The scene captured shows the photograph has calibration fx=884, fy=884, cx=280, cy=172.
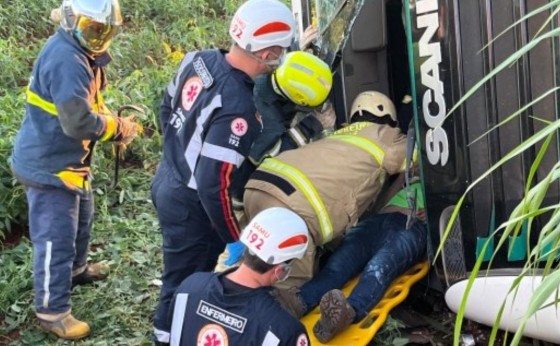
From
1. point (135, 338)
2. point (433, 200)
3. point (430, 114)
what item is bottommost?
point (135, 338)

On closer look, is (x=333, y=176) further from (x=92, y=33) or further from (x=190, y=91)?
(x=92, y=33)

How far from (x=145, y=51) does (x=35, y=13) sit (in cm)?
122

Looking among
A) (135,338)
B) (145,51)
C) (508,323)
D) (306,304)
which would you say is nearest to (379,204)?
(306,304)

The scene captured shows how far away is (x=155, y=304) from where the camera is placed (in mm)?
4715

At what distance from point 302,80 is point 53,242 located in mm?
1426

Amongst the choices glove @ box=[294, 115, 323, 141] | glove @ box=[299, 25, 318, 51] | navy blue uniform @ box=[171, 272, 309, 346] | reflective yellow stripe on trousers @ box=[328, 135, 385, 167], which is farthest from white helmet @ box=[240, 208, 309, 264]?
glove @ box=[299, 25, 318, 51]

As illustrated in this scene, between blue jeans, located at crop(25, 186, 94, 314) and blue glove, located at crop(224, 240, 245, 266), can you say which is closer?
blue glove, located at crop(224, 240, 245, 266)

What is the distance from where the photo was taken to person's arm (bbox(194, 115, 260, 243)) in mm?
3553

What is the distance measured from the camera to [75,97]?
13.1 ft

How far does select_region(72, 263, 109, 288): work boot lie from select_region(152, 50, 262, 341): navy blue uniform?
2.93ft

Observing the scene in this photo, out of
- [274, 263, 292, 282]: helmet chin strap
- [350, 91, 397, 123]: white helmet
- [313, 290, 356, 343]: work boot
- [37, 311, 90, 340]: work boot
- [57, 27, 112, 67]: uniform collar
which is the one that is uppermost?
[57, 27, 112, 67]: uniform collar

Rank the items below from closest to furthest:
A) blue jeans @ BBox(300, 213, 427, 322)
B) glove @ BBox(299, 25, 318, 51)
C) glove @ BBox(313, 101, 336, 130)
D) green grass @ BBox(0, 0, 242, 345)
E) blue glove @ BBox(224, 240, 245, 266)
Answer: blue glove @ BBox(224, 240, 245, 266) → blue jeans @ BBox(300, 213, 427, 322) → green grass @ BBox(0, 0, 242, 345) → glove @ BBox(313, 101, 336, 130) → glove @ BBox(299, 25, 318, 51)

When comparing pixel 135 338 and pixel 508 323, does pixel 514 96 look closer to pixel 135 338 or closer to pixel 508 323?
pixel 508 323

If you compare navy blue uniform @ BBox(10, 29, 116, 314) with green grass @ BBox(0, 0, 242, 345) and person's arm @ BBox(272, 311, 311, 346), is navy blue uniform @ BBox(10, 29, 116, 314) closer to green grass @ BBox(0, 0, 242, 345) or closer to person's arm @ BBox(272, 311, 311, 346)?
green grass @ BBox(0, 0, 242, 345)
